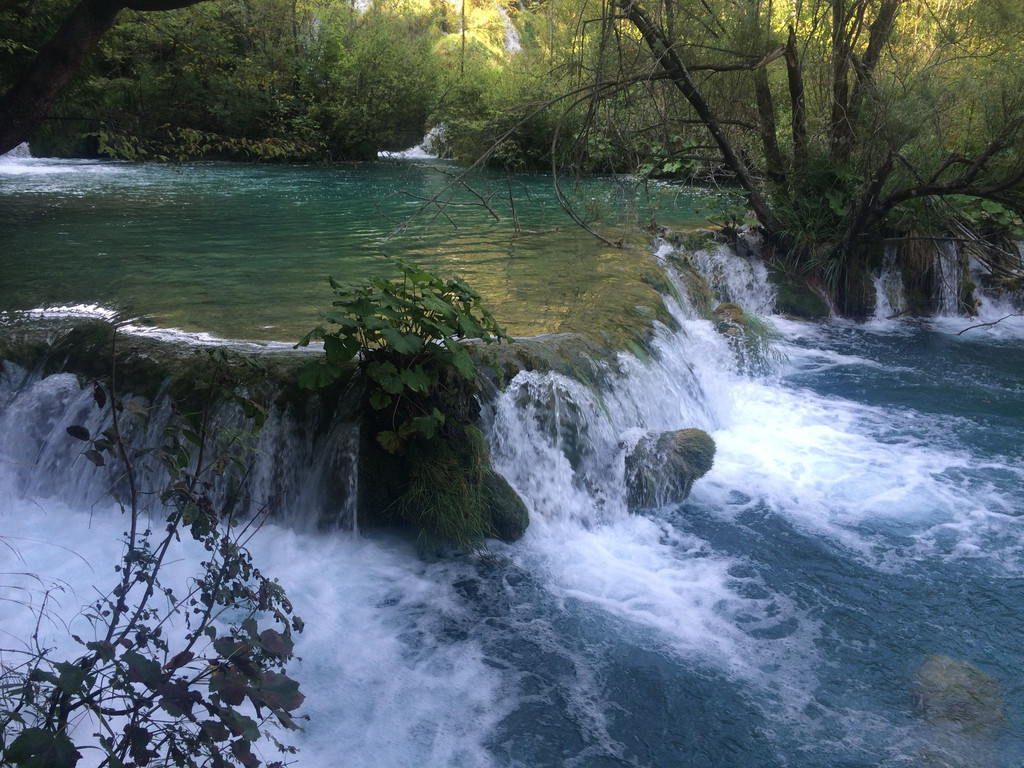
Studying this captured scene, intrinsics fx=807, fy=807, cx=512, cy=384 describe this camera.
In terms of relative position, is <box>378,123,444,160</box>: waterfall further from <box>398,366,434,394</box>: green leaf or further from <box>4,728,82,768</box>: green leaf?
<box>4,728,82,768</box>: green leaf

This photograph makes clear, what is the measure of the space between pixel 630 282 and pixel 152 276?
4.90 m

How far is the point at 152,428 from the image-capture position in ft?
A: 17.7

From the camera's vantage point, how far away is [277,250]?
994cm

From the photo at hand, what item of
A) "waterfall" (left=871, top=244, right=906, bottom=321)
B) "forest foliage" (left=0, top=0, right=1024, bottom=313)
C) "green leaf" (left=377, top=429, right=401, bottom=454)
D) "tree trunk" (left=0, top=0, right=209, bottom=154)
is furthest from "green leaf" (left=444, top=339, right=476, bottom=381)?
"waterfall" (left=871, top=244, right=906, bottom=321)

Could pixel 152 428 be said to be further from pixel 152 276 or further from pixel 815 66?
pixel 815 66

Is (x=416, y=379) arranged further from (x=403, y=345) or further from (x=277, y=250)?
(x=277, y=250)

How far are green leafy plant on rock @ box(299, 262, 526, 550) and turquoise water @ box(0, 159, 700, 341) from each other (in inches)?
30.9

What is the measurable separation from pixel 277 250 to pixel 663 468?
604 cm

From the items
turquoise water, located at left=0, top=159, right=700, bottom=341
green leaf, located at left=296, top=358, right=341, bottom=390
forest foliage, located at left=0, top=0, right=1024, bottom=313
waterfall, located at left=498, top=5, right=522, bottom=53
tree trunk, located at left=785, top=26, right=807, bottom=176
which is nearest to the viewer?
green leaf, located at left=296, top=358, right=341, bottom=390

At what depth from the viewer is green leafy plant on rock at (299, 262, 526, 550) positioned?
4.86 m

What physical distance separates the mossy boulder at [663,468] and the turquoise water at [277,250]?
1310 millimetres

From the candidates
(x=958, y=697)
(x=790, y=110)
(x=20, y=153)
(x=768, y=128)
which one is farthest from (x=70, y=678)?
(x=20, y=153)

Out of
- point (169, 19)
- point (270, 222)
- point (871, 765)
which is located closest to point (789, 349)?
point (871, 765)

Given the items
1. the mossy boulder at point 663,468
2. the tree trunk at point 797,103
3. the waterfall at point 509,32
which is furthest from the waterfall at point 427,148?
the waterfall at point 509,32
